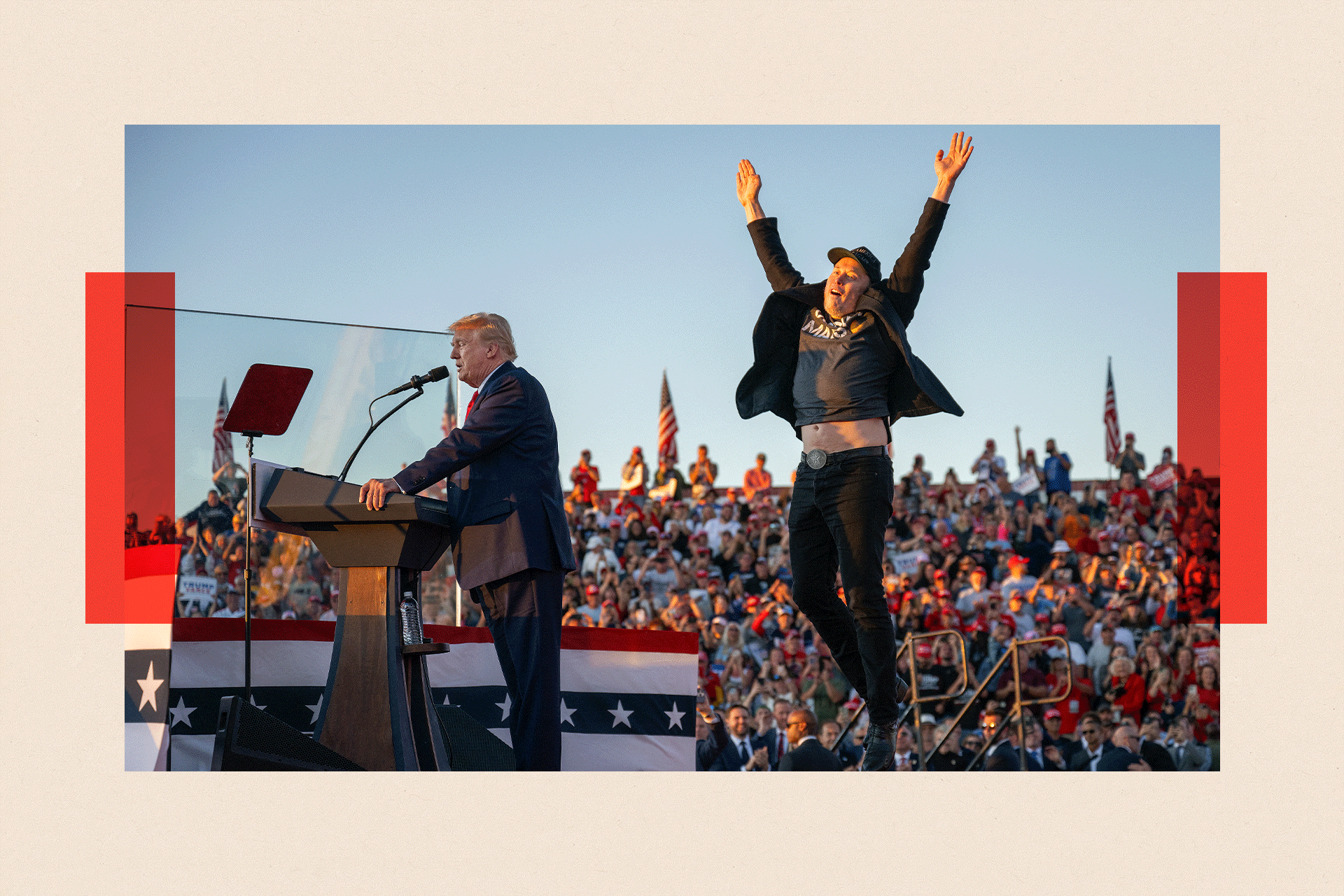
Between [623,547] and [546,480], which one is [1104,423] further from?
[546,480]

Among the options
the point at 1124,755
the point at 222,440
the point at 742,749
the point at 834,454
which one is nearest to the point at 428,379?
the point at 834,454

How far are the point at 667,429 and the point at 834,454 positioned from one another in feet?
41.6

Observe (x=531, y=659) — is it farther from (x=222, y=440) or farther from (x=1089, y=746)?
(x=1089, y=746)

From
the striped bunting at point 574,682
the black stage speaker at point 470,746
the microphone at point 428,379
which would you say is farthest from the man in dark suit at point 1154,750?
the microphone at point 428,379

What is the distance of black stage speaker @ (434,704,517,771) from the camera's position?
505 cm

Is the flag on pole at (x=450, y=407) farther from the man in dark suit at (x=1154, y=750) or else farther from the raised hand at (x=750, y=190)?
the man in dark suit at (x=1154, y=750)

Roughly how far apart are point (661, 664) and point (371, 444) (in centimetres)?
183

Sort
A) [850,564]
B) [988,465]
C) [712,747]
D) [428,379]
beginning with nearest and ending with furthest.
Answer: [850,564] → [428,379] → [712,747] → [988,465]

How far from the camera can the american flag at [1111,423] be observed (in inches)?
619

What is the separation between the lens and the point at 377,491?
4.55 meters

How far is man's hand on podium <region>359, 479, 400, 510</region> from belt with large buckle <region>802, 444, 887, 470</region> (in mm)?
1598

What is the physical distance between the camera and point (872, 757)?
4.80 meters

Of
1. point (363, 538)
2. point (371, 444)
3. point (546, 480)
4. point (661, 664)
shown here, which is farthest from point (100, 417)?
point (661, 664)

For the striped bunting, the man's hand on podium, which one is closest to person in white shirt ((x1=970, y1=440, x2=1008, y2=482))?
the striped bunting
